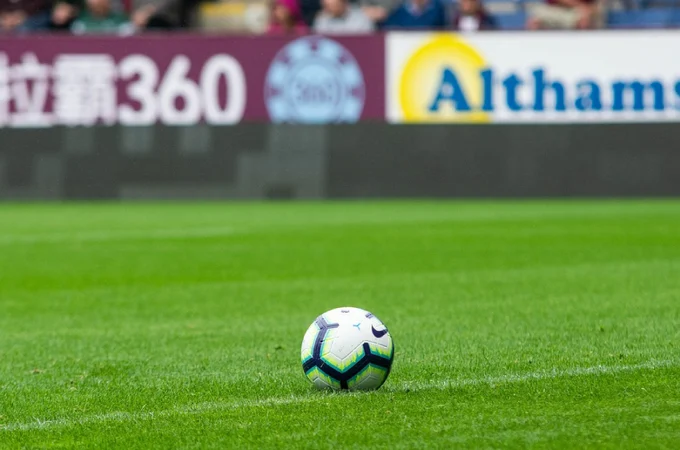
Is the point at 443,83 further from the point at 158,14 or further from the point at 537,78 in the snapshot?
the point at 158,14

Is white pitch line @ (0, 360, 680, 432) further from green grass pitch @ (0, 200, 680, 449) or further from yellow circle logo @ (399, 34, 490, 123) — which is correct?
yellow circle logo @ (399, 34, 490, 123)

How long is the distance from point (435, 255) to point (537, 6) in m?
10.0

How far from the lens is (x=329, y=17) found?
2059cm

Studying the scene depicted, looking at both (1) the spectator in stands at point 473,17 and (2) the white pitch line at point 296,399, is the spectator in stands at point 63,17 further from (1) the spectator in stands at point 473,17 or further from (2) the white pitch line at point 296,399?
(2) the white pitch line at point 296,399

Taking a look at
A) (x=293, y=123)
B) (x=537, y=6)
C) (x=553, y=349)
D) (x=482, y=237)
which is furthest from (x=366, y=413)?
(x=537, y=6)

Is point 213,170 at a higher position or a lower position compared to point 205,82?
lower

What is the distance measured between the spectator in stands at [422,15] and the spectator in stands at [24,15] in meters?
6.13

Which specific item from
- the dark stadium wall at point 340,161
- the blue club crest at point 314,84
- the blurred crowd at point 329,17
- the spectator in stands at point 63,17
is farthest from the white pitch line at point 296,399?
the spectator in stands at point 63,17

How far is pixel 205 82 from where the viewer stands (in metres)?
19.7

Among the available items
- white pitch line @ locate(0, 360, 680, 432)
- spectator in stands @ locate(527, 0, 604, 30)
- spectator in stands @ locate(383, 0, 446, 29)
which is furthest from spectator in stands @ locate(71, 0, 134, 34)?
white pitch line @ locate(0, 360, 680, 432)

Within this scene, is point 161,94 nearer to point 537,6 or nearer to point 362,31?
point 362,31

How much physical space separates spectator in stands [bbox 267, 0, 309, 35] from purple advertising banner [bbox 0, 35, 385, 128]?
707 mm

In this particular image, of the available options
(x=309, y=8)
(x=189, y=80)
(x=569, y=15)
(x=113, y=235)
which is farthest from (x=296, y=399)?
(x=309, y=8)

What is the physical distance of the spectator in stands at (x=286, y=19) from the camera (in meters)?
20.2
